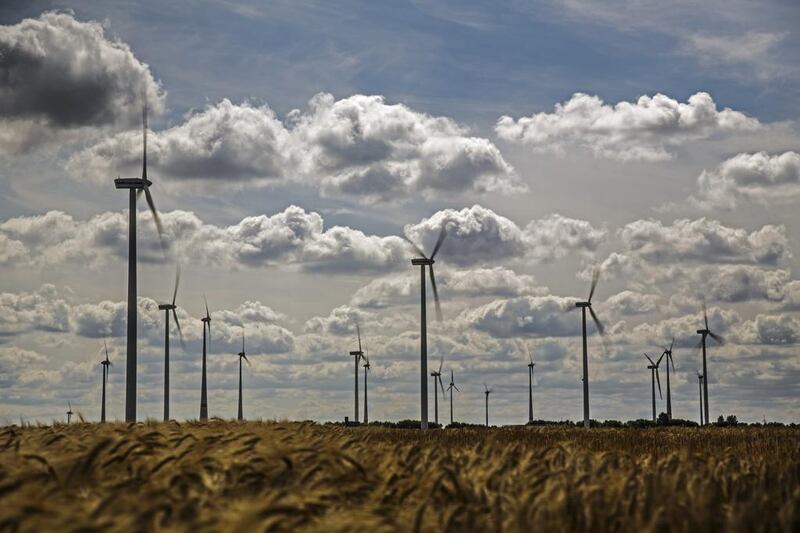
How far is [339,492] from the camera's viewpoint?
13102 mm

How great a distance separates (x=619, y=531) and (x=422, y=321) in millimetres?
77106

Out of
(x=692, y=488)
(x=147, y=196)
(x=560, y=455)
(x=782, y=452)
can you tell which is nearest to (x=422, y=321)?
(x=147, y=196)

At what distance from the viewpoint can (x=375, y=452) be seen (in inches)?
743

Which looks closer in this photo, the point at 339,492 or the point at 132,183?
the point at 339,492

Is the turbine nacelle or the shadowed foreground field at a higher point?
the turbine nacelle

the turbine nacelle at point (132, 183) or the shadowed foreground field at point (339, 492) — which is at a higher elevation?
the turbine nacelle at point (132, 183)

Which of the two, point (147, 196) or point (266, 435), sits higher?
point (147, 196)

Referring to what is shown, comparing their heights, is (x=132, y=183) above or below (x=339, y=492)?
above

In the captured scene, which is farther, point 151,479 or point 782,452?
point 782,452

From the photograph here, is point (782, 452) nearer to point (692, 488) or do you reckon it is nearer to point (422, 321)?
point (692, 488)

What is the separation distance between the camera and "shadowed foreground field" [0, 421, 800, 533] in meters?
10.1

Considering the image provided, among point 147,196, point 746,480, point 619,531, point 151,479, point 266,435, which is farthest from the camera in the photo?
point 147,196

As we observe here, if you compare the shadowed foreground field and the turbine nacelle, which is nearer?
the shadowed foreground field

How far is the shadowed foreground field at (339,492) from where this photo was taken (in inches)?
398
